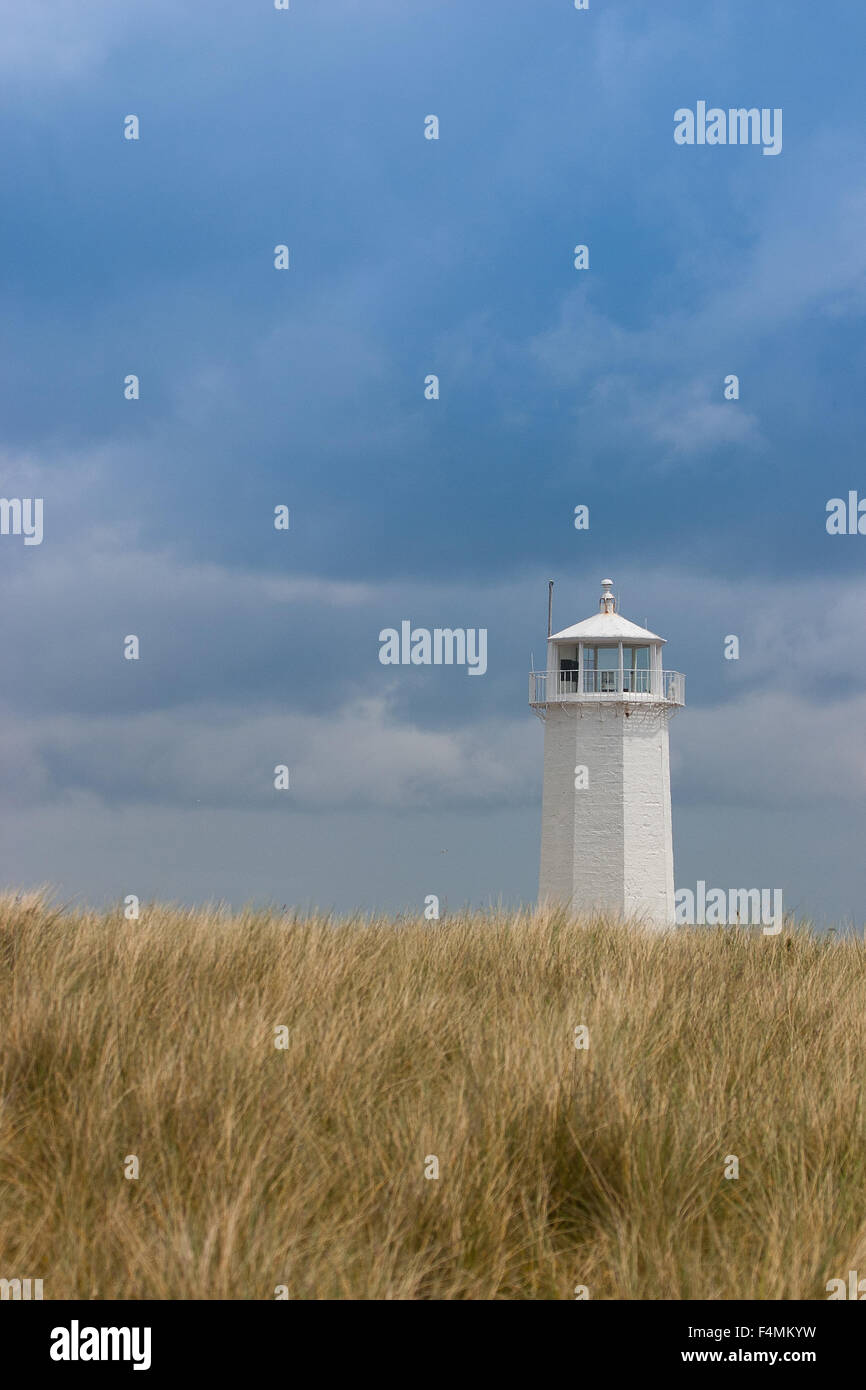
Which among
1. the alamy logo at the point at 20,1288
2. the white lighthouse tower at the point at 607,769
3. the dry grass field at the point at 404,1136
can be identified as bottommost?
the alamy logo at the point at 20,1288

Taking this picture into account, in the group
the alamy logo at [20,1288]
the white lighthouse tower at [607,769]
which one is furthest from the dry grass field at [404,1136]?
the white lighthouse tower at [607,769]

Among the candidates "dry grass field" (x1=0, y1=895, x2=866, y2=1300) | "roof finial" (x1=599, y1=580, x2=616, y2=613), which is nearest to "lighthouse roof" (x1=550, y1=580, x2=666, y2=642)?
"roof finial" (x1=599, y1=580, x2=616, y2=613)

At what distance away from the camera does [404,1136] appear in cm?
495

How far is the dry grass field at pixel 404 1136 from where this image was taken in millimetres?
4211

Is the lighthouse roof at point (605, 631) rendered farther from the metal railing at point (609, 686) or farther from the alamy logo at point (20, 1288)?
the alamy logo at point (20, 1288)

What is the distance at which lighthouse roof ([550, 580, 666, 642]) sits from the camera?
30281mm

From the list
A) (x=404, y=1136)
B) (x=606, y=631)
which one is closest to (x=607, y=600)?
(x=606, y=631)

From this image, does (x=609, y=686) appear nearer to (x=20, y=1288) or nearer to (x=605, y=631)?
(x=605, y=631)
